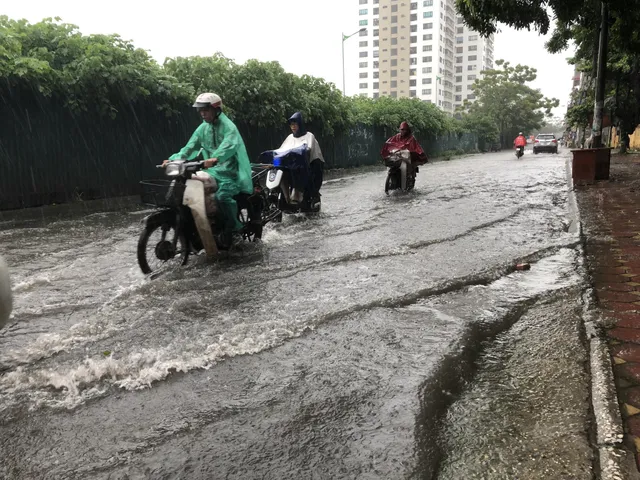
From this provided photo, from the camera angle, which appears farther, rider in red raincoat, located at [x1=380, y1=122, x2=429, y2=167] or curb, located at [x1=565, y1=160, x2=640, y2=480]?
rider in red raincoat, located at [x1=380, y1=122, x2=429, y2=167]

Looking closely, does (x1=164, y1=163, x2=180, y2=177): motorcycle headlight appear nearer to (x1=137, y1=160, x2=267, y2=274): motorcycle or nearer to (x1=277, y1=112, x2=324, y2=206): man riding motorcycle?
(x1=137, y1=160, x2=267, y2=274): motorcycle

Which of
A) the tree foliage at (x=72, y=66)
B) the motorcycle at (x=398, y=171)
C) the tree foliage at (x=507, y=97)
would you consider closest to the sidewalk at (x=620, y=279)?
the motorcycle at (x=398, y=171)

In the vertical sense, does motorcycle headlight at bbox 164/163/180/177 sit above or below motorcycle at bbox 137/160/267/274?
above

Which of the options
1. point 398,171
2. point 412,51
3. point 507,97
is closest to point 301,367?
point 398,171

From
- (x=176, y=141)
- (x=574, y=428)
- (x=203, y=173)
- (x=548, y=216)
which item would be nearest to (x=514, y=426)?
(x=574, y=428)

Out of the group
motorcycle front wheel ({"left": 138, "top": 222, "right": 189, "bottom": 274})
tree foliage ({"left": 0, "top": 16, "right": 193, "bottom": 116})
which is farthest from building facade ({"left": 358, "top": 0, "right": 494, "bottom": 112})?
motorcycle front wheel ({"left": 138, "top": 222, "right": 189, "bottom": 274})

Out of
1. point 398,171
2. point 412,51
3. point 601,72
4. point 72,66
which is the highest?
point 412,51

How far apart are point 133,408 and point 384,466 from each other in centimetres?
133

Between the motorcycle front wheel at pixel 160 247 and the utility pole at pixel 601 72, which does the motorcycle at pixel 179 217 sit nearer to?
the motorcycle front wheel at pixel 160 247

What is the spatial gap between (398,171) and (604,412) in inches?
434

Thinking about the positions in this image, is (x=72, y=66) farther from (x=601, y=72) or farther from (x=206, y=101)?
(x=601, y=72)

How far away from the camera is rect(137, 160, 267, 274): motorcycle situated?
5285 millimetres

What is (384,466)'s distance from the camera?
2197mm

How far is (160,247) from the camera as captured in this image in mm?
5414
